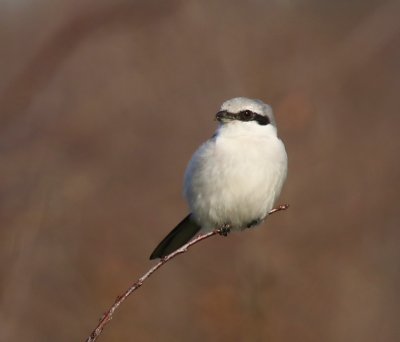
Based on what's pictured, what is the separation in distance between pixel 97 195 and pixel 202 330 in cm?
223

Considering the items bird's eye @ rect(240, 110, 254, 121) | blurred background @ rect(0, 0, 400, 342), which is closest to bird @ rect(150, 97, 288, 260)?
bird's eye @ rect(240, 110, 254, 121)

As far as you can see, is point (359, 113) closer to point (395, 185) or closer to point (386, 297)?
point (395, 185)

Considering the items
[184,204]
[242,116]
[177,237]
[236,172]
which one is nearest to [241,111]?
[242,116]

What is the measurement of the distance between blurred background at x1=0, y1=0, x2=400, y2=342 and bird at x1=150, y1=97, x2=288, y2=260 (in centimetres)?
64

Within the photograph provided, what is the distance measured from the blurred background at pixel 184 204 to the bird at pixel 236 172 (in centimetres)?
64

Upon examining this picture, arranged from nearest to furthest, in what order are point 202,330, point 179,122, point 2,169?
point 2,169, point 202,330, point 179,122

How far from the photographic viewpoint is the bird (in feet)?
14.2

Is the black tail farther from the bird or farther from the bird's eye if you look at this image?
the bird's eye

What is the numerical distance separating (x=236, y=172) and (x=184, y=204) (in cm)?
454

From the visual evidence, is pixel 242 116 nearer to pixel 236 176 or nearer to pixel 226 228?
pixel 236 176

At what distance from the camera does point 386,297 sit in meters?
7.73

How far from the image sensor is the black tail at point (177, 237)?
458 cm

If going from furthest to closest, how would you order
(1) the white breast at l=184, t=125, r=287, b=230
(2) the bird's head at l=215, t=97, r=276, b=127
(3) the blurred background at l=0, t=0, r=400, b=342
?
(3) the blurred background at l=0, t=0, r=400, b=342, (2) the bird's head at l=215, t=97, r=276, b=127, (1) the white breast at l=184, t=125, r=287, b=230

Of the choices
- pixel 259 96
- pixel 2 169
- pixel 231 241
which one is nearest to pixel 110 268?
pixel 231 241
